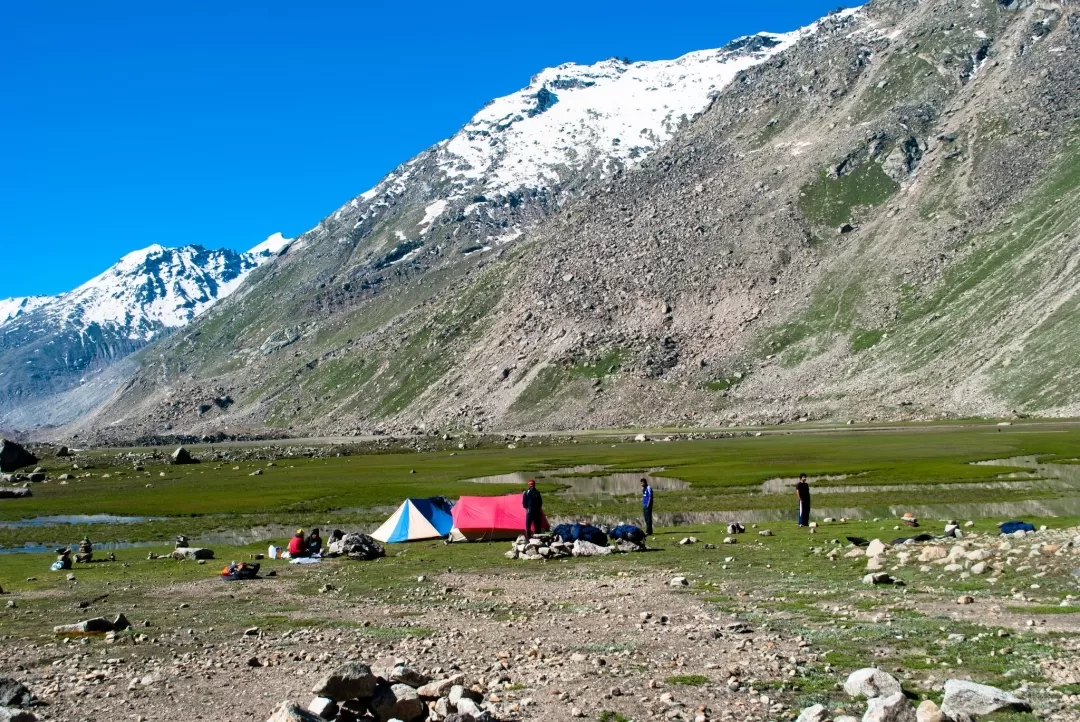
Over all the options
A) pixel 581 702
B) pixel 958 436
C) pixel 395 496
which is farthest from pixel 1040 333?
pixel 581 702

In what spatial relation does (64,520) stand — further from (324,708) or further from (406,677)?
(324,708)

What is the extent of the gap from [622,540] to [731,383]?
157 m

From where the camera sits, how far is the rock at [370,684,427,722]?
14.7m

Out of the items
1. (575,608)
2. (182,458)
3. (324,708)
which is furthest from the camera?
(182,458)

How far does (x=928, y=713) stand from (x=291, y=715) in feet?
30.8

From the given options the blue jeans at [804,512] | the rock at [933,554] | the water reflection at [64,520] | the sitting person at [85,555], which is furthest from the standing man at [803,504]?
the water reflection at [64,520]

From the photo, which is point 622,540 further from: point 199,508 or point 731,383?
point 731,383

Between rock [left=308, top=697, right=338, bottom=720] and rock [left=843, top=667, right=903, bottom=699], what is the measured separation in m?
8.66

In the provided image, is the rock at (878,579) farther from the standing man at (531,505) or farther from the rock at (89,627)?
the rock at (89,627)

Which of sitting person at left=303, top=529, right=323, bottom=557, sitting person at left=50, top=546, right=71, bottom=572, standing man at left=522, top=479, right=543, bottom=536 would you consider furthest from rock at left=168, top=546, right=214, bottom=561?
standing man at left=522, top=479, right=543, bottom=536

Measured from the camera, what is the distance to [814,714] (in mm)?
13547

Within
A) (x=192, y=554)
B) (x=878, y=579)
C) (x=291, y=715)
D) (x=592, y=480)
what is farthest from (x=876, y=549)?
(x=592, y=480)

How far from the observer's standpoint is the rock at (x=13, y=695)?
15703 millimetres

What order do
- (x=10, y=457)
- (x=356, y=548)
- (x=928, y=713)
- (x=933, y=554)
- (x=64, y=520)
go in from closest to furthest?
1. (x=928, y=713)
2. (x=933, y=554)
3. (x=356, y=548)
4. (x=64, y=520)
5. (x=10, y=457)
